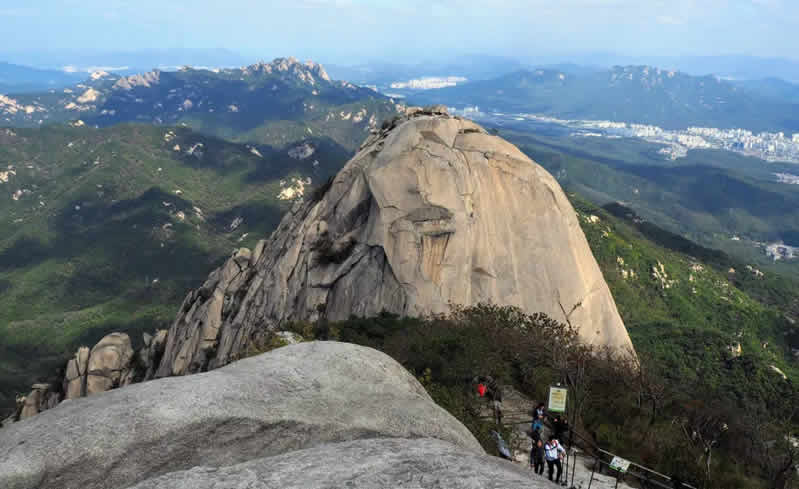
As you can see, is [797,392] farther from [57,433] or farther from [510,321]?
[57,433]

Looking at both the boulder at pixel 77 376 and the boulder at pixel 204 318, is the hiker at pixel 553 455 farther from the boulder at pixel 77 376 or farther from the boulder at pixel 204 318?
the boulder at pixel 77 376

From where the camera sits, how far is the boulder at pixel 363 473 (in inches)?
270

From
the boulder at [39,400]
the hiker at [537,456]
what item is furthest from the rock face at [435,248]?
the boulder at [39,400]

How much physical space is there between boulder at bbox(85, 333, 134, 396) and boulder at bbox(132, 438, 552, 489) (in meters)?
49.0

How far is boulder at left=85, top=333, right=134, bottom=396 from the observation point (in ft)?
163

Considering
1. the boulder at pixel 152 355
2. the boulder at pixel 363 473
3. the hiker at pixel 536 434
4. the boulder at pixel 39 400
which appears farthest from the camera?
the boulder at pixel 39 400

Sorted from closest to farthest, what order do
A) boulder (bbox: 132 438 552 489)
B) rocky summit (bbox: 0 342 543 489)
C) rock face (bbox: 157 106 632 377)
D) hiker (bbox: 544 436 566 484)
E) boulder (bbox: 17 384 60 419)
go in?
boulder (bbox: 132 438 552 489) → rocky summit (bbox: 0 342 543 489) → hiker (bbox: 544 436 566 484) → rock face (bbox: 157 106 632 377) → boulder (bbox: 17 384 60 419)

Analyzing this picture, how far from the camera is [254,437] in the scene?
930cm

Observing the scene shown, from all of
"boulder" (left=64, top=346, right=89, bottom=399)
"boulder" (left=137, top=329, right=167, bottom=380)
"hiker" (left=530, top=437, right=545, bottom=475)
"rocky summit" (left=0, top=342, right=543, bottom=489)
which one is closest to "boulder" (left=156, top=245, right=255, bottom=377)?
"boulder" (left=137, top=329, right=167, bottom=380)

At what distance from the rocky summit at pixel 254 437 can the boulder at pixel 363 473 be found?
20mm

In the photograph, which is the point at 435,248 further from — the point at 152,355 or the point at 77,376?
the point at 77,376

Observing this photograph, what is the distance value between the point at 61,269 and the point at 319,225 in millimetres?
156232

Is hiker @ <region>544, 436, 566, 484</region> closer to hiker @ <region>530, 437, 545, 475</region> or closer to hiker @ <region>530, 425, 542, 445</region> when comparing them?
hiker @ <region>530, 437, 545, 475</region>

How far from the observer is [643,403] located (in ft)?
79.8
